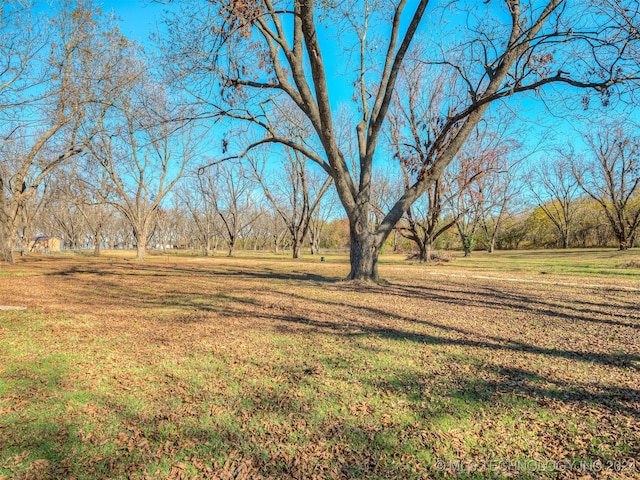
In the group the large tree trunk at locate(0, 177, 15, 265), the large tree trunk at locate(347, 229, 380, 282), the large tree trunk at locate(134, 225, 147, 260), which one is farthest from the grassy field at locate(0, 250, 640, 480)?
the large tree trunk at locate(134, 225, 147, 260)

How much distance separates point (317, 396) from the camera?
7.43 ft

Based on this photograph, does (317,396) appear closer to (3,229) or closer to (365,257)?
(365,257)

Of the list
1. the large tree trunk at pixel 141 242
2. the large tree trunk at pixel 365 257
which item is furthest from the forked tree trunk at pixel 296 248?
the large tree trunk at pixel 365 257

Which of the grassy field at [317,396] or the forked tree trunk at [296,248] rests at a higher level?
the forked tree trunk at [296,248]

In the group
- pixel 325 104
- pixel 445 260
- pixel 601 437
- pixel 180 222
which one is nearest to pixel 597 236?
pixel 445 260

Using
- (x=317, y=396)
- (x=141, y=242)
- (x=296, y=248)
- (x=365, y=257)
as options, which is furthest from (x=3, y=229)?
(x=296, y=248)

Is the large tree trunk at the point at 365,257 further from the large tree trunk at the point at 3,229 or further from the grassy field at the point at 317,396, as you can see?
the large tree trunk at the point at 3,229

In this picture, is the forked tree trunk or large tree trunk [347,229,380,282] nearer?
large tree trunk [347,229,380,282]

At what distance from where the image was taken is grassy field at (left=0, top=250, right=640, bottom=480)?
1.63 m

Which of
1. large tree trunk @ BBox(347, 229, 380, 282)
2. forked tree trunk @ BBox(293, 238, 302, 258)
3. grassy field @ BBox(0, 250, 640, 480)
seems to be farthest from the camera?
forked tree trunk @ BBox(293, 238, 302, 258)

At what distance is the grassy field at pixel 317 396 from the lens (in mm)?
1627

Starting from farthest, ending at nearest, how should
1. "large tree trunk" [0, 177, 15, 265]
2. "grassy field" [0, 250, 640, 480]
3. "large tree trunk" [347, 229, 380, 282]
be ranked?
"large tree trunk" [0, 177, 15, 265] < "large tree trunk" [347, 229, 380, 282] < "grassy field" [0, 250, 640, 480]

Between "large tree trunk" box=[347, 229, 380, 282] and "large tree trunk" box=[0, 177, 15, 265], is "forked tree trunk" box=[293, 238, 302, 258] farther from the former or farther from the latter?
"large tree trunk" box=[347, 229, 380, 282]

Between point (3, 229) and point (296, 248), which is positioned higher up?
point (3, 229)
